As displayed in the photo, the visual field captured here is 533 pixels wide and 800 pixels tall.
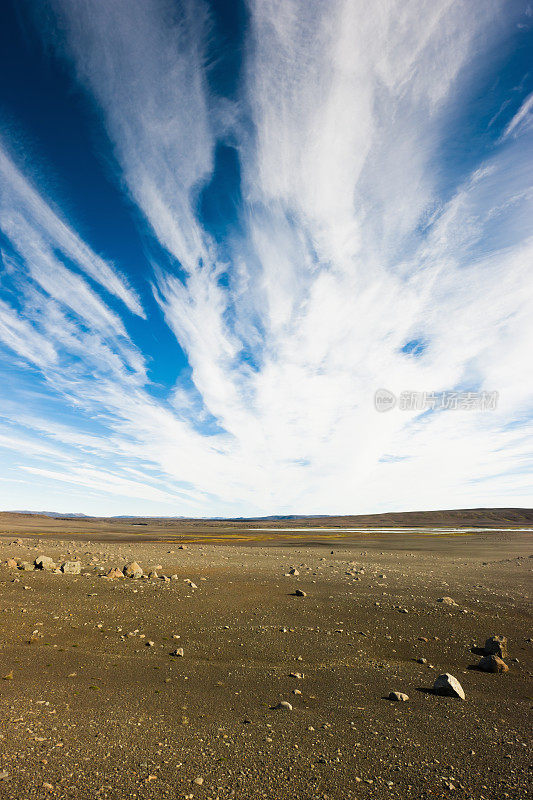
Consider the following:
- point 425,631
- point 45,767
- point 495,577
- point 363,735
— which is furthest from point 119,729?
point 495,577

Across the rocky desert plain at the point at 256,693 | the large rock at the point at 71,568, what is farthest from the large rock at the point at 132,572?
the large rock at the point at 71,568

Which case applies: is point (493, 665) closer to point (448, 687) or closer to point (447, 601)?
point (448, 687)

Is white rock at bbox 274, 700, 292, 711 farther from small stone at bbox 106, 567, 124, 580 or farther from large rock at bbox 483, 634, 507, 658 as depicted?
small stone at bbox 106, 567, 124, 580

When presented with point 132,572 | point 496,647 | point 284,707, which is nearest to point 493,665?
point 496,647

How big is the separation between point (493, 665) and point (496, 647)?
870 millimetres

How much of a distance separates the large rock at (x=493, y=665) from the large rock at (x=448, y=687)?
5.01ft

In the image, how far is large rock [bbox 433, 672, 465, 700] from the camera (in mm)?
6762

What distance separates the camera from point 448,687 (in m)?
6.81

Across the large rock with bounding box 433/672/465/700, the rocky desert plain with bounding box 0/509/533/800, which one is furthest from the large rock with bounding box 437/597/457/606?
the large rock with bounding box 433/672/465/700

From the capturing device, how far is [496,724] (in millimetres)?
5914

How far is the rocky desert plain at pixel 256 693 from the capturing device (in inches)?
173

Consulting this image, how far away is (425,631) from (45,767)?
9.03 metres

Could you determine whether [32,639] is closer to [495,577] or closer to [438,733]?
[438,733]

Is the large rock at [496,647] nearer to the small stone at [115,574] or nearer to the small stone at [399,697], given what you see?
the small stone at [399,697]
